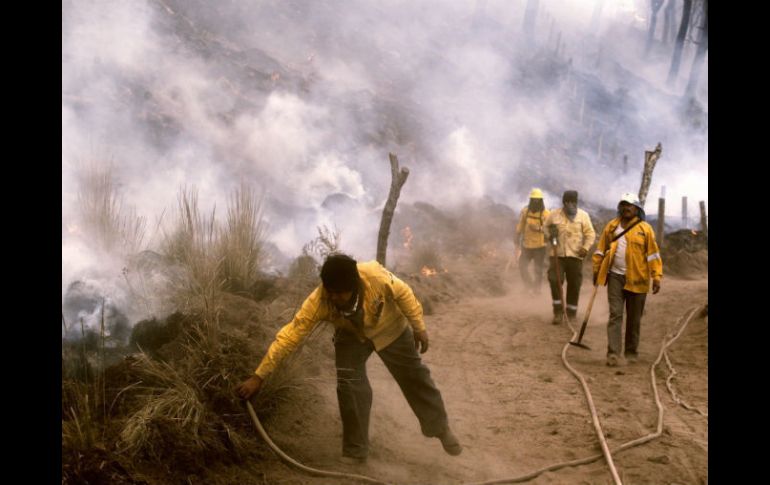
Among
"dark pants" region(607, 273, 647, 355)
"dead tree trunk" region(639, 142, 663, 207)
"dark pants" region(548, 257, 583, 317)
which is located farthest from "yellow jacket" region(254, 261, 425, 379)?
"dead tree trunk" region(639, 142, 663, 207)

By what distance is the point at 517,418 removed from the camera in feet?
17.3

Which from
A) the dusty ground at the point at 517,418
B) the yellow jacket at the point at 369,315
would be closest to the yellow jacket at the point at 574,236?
the dusty ground at the point at 517,418

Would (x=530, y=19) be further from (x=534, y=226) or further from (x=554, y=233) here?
(x=554, y=233)

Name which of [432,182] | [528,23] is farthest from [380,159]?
[528,23]

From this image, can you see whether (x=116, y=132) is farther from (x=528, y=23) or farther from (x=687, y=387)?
(x=528, y=23)

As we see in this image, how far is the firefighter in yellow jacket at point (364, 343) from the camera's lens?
3.79 meters

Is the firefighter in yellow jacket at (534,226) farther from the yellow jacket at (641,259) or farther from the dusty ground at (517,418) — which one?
the yellow jacket at (641,259)

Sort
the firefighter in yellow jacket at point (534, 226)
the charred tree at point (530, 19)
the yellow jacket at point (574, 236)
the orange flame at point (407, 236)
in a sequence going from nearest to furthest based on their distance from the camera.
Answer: the yellow jacket at point (574, 236)
the firefighter in yellow jacket at point (534, 226)
the orange flame at point (407, 236)
the charred tree at point (530, 19)

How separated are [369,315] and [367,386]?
0.55m

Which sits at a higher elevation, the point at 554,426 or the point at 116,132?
the point at 116,132

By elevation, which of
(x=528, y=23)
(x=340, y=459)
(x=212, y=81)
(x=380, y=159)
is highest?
(x=528, y=23)

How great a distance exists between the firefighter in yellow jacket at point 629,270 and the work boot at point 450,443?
3.16 m

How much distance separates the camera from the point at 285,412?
15.2ft

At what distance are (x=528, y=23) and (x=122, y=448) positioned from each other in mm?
44420
